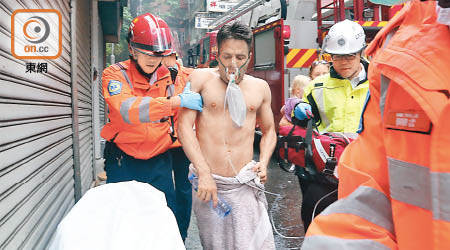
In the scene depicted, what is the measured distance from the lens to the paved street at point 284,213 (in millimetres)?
4074

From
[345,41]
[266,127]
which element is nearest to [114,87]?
[266,127]

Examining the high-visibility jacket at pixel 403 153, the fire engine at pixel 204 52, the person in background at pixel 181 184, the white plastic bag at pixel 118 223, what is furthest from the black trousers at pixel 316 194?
the fire engine at pixel 204 52

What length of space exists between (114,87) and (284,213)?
2.95 meters

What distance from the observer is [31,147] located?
2443mm

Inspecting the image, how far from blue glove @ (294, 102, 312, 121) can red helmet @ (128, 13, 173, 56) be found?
1.11 meters

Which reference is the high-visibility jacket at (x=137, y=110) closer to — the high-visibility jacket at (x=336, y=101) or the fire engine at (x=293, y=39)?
the high-visibility jacket at (x=336, y=101)

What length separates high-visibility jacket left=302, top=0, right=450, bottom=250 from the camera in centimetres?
79

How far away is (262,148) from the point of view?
3004 mm

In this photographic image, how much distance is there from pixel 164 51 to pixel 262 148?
1.07 metres

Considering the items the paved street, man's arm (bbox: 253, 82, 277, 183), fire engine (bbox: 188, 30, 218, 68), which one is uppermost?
fire engine (bbox: 188, 30, 218, 68)

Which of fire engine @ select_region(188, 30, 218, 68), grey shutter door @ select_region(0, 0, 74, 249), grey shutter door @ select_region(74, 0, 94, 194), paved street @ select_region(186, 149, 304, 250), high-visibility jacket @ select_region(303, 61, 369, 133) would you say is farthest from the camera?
fire engine @ select_region(188, 30, 218, 68)

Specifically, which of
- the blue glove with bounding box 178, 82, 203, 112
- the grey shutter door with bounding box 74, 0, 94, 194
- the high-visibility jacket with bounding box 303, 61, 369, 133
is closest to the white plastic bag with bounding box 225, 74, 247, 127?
the blue glove with bounding box 178, 82, 203, 112

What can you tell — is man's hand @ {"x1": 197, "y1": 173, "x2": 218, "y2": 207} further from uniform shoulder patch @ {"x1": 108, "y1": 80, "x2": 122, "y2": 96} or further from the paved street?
the paved street

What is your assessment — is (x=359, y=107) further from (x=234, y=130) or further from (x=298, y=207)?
(x=298, y=207)
